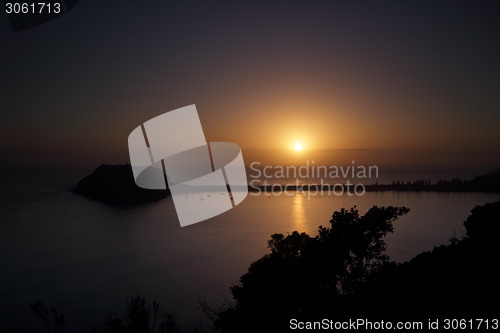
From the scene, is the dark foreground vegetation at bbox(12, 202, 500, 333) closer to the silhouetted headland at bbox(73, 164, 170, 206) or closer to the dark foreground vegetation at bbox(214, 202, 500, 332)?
the dark foreground vegetation at bbox(214, 202, 500, 332)

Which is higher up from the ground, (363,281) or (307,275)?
(307,275)

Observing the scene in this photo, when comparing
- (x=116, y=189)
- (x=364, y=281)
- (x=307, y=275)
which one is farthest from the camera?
(x=116, y=189)

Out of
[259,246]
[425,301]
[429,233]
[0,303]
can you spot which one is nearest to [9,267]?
[0,303]

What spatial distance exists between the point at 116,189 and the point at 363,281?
120 metres

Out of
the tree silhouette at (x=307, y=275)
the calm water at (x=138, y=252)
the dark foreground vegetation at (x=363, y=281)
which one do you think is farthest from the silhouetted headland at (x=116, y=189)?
the dark foreground vegetation at (x=363, y=281)

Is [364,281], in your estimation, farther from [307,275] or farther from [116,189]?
[116,189]

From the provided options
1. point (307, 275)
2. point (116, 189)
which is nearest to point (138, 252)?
point (307, 275)

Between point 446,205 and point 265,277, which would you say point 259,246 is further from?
point 446,205

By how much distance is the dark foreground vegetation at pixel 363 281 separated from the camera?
838 centimetres

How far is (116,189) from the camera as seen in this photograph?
118 meters

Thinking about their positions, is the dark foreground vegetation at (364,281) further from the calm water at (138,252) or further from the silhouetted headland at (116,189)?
the silhouetted headland at (116,189)

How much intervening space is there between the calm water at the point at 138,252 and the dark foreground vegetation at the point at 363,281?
17.7 metres

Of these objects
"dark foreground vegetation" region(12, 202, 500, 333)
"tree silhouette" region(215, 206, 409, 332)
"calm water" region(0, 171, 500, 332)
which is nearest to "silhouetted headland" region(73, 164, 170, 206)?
"calm water" region(0, 171, 500, 332)

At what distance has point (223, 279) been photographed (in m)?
35.1
